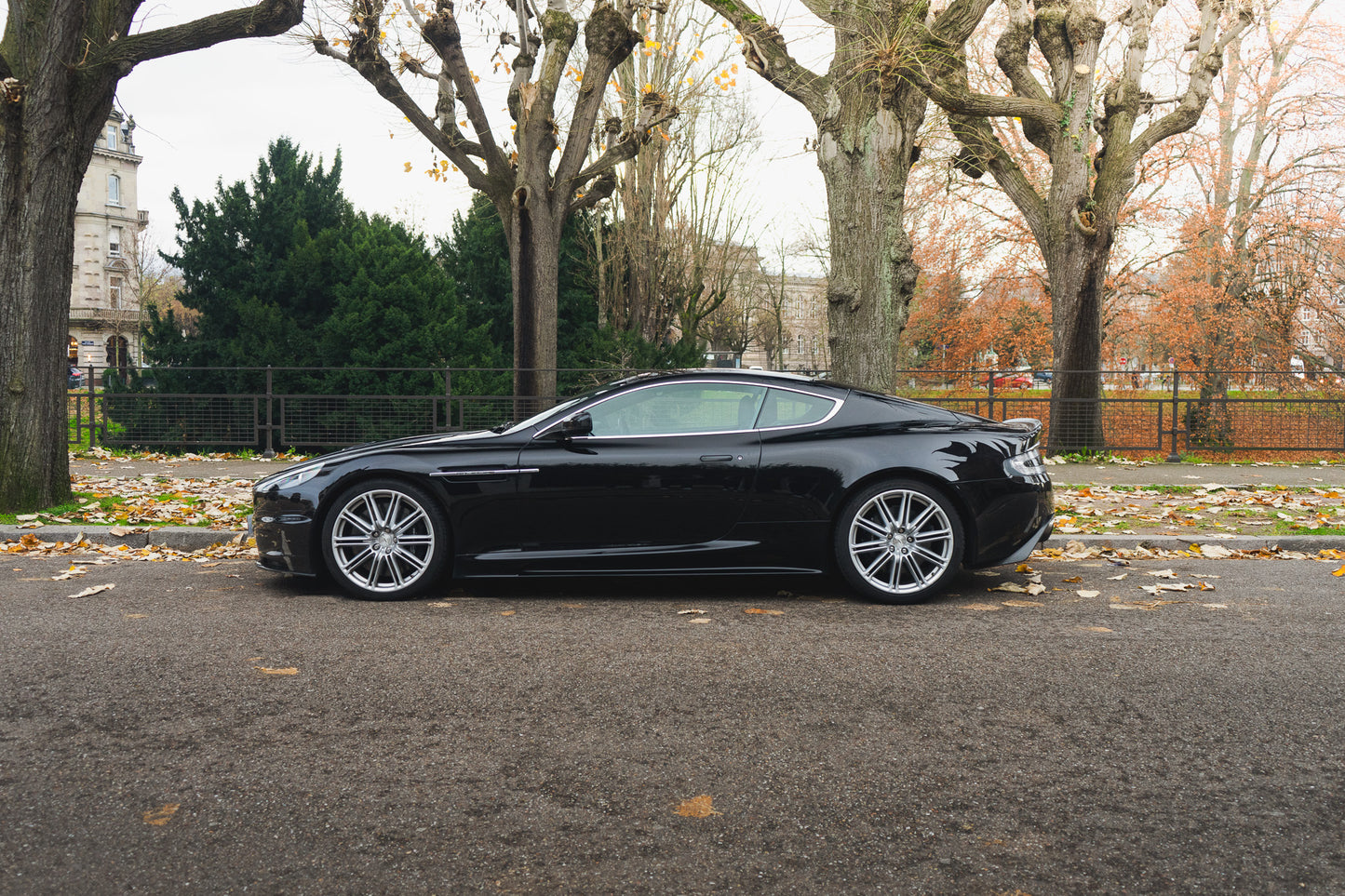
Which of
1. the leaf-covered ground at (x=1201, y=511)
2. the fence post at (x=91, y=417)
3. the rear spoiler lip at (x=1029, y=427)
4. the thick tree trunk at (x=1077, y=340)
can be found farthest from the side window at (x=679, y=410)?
the fence post at (x=91, y=417)

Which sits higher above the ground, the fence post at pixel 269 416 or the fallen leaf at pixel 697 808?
the fence post at pixel 269 416

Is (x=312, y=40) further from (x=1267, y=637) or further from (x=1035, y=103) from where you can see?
(x=1267, y=637)

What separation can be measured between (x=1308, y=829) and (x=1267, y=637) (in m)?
2.61

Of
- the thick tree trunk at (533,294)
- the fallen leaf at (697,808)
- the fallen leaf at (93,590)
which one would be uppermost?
the thick tree trunk at (533,294)

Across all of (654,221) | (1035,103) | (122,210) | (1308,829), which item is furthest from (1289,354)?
(122,210)

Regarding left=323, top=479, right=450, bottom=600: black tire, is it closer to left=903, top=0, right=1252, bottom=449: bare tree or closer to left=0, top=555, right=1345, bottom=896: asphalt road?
left=0, top=555, right=1345, bottom=896: asphalt road

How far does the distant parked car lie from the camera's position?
19.2 metres

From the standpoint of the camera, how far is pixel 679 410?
6.47 m

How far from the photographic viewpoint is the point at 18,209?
898cm

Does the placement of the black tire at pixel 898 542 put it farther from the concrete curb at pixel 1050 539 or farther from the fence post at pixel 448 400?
the fence post at pixel 448 400

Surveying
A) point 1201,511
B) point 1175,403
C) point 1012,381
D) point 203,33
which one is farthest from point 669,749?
point 1012,381

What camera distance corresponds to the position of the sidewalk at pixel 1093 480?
8.29 m

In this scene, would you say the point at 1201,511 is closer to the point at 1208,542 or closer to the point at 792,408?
the point at 1208,542

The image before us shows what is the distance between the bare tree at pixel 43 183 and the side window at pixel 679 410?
215 inches
